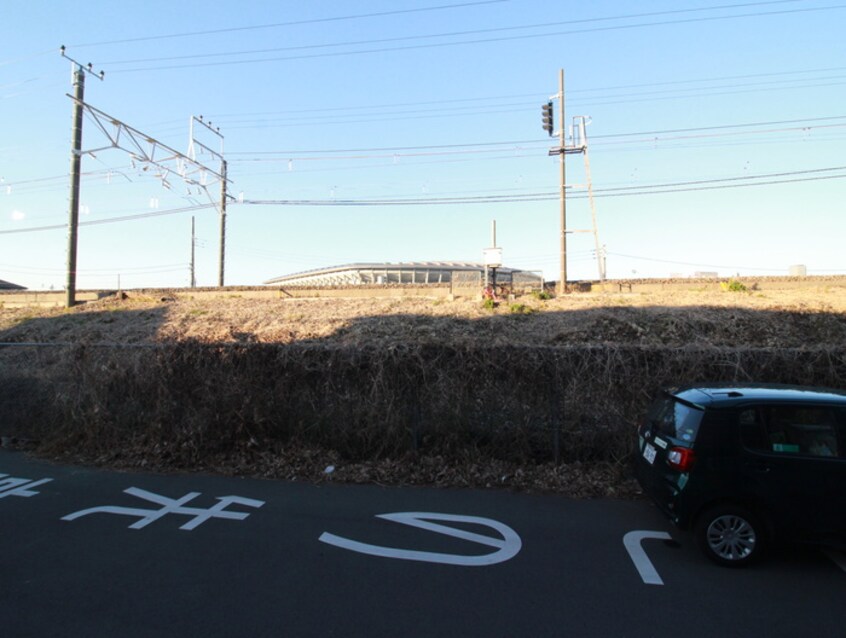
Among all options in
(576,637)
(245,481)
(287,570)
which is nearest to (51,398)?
(245,481)

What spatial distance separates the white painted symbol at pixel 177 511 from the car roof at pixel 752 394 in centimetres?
453

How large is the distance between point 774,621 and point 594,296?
50.1 ft

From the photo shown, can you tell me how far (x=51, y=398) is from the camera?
8406mm

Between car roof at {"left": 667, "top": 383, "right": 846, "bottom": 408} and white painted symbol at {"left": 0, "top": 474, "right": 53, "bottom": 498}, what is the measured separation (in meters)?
7.26

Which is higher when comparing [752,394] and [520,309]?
[520,309]

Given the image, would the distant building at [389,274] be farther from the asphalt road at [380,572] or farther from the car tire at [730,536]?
the car tire at [730,536]

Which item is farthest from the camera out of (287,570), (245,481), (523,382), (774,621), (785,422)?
(523,382)

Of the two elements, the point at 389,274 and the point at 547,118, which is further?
the point at 389,274

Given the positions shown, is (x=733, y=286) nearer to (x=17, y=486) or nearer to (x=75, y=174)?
(x=17, y=486)

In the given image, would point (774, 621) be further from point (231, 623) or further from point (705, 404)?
point (231, 623)

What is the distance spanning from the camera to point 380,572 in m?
4.02

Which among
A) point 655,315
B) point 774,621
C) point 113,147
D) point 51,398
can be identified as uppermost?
point 113,147

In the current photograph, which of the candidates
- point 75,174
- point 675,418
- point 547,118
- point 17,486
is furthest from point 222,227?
point 675,418

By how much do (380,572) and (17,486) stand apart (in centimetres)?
516
